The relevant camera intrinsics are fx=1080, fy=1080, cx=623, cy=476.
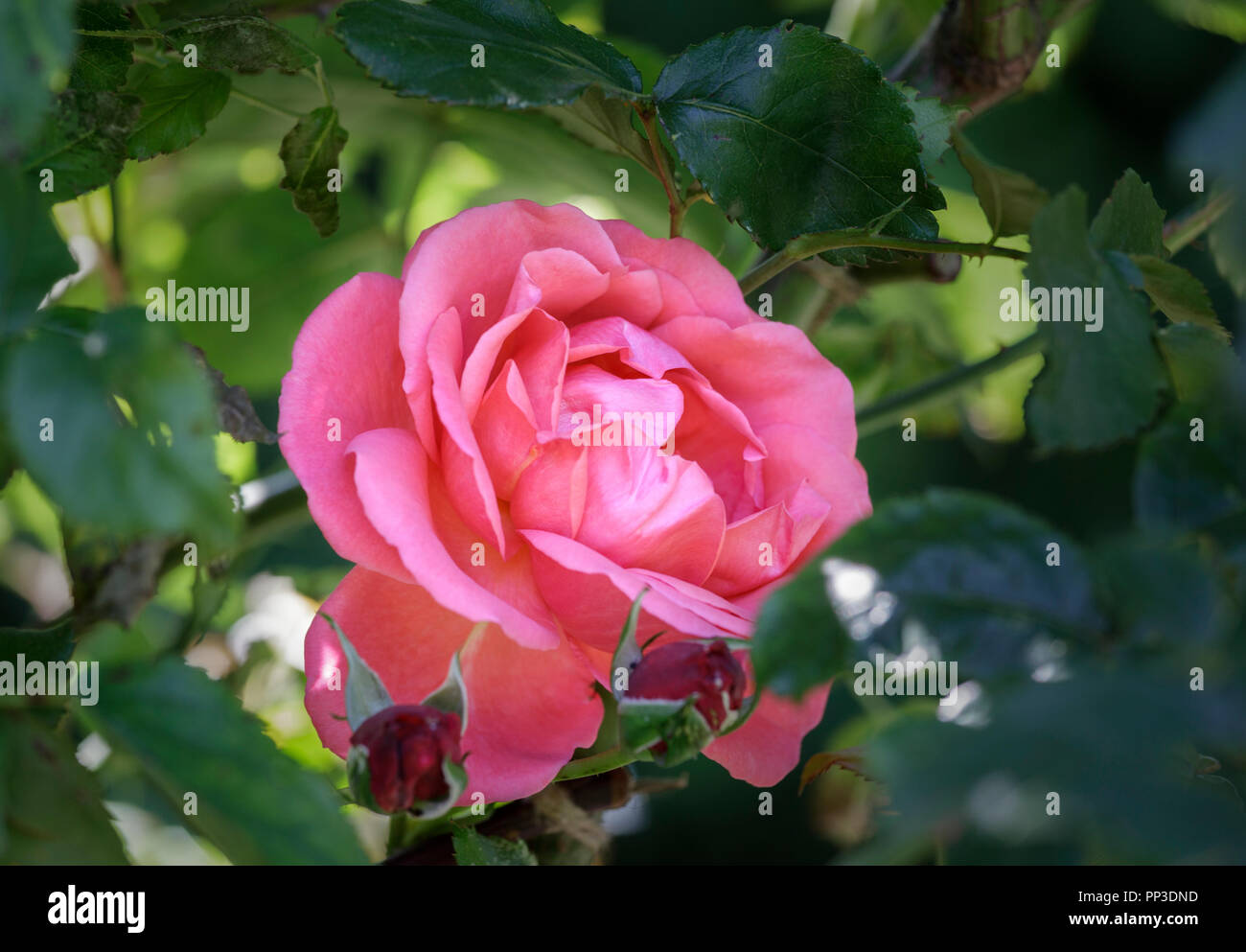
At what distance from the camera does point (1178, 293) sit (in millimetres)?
305

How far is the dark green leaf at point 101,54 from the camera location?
0.92 ft

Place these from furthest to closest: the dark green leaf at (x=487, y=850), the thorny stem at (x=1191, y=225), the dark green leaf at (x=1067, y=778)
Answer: the thorny stem at (x=1191, y=225) < the dark green leaf at (x=487, y=850) < the dark green leaf at (x=1067, y=778)

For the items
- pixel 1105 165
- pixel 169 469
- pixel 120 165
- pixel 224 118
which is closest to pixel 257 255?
pixel 224 118

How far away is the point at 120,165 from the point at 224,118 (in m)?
0.20

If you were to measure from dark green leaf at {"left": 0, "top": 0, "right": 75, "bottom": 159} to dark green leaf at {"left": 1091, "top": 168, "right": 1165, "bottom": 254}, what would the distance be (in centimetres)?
24

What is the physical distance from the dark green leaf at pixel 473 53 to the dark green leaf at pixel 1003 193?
12 centimetres

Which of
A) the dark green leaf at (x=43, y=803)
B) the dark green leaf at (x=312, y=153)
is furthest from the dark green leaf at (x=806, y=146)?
the dark green leaf at (x=43, y=803)

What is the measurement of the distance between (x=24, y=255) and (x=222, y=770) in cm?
11

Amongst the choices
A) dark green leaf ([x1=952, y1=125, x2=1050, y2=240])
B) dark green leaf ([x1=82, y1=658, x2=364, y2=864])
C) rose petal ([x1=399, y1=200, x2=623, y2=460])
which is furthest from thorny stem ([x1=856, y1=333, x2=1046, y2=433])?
dark green leaf ([x1=82, y1=658, x2=364, y2=864])

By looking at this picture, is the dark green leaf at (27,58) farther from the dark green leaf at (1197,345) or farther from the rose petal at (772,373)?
the dark green leaf at (1197,345)

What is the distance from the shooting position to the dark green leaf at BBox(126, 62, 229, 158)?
311 millimetres

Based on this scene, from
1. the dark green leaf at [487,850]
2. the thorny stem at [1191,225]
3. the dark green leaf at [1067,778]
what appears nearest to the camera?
the dark green leaf at [1067,778]

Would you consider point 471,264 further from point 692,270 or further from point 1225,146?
point 1225,146
